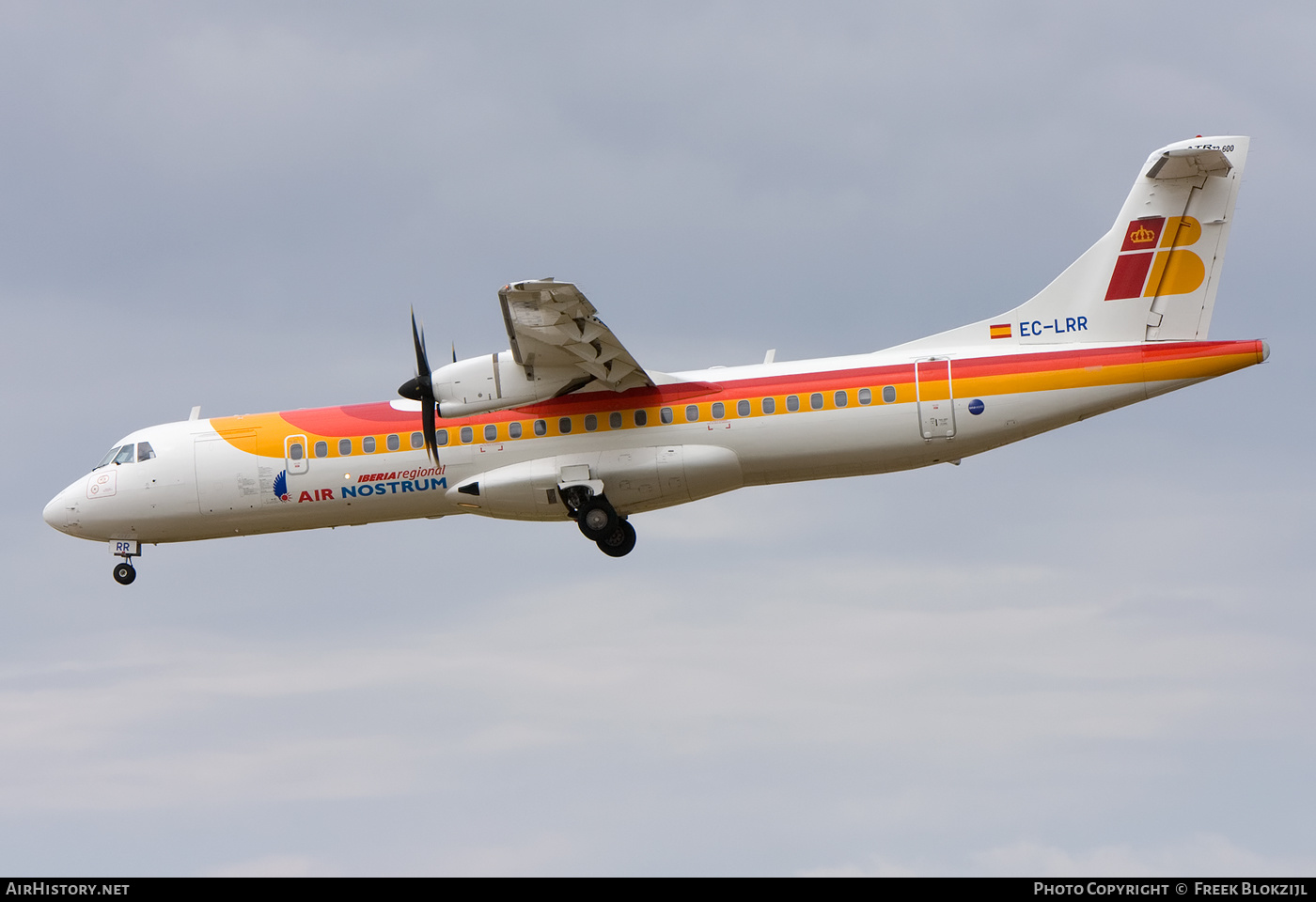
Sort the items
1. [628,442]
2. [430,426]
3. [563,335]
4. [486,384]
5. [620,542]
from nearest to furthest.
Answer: [563,335]
[486,384]
[430,426]
[628,442]
[620,542]

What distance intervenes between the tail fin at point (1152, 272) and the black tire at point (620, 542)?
7507mm

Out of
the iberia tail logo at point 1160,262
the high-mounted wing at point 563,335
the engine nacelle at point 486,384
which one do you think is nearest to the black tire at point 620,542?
the high-mounted wing at point 563,335

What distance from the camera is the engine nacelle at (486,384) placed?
2772 cm

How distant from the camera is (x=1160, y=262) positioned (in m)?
28.6

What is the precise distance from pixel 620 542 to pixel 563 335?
5035 millimetres

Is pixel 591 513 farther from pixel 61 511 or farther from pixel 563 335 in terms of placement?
pixel 61 511

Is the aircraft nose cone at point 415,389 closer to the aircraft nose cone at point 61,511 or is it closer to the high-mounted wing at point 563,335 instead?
the high-mounted wing at point 563,335

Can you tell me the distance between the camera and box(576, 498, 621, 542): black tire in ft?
95.6

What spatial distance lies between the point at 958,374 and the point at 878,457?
214 centimetres

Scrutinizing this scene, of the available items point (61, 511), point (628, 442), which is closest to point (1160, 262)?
point (628, 442)

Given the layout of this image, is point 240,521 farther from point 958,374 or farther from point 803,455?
point 958,374

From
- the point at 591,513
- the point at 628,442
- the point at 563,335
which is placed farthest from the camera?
the point at 591,513

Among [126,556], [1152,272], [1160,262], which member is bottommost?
[126,556]

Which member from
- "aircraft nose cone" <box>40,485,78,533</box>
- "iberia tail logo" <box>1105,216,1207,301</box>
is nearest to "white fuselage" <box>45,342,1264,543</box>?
"aircraft nose cone" <box>40,485,78,533</box>
